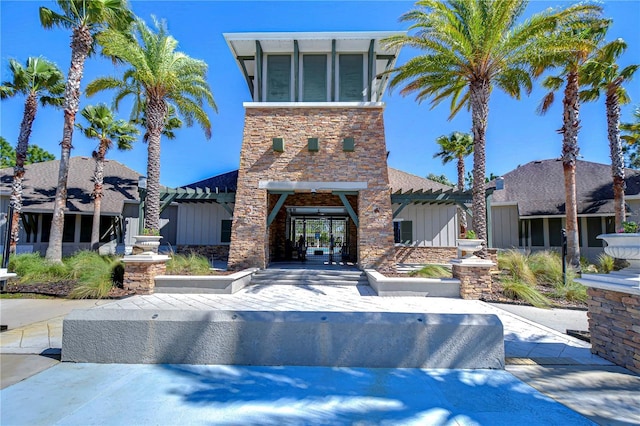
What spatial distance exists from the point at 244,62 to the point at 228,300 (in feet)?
34.5

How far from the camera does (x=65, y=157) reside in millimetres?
13039

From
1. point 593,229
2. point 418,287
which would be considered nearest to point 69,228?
point 418,287

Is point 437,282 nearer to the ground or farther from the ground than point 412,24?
nearer to the ground

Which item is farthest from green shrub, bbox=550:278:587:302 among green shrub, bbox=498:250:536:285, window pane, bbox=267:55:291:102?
window pane, bbox=267:55:291:102

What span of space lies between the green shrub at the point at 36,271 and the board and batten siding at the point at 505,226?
70.0 feet

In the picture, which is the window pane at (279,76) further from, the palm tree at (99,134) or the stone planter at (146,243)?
the palm tree at (99,134)

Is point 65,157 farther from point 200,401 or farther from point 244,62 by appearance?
point 200,401

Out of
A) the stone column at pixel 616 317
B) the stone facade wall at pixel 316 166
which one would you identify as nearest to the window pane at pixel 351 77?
the stone facade wall at pixel 316 166

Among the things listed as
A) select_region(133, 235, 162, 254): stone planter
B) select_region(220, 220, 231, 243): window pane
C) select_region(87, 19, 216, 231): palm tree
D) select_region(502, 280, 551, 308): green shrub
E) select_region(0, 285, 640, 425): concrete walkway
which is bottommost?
select_region(0, 285, 640, 425): concrete walkway

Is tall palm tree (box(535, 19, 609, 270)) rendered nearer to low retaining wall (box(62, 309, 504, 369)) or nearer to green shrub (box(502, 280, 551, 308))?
green shrub (box(502, 280, 551, 308))

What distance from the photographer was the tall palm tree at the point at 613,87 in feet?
44.9

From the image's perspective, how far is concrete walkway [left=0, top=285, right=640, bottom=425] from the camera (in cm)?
317


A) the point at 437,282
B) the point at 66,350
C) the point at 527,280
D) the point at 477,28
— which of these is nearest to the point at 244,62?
the point at 477,28

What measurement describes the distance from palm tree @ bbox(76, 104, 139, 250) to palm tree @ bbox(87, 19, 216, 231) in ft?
17.4
